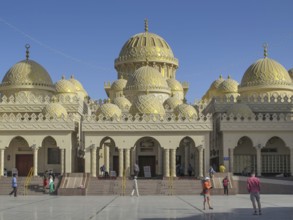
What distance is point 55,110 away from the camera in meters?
42.2

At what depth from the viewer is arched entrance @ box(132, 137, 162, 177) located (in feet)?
147

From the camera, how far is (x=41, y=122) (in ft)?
135

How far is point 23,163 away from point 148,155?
10.5 m

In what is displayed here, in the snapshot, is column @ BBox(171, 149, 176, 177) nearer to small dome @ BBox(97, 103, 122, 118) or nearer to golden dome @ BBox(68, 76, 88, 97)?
small dome @ BBox(97, 103, 122, 118)

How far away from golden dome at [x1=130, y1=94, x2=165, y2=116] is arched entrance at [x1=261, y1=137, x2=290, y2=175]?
9.23 metres

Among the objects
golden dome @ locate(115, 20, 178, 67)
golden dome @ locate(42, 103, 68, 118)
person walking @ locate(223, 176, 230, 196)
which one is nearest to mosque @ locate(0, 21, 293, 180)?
golden dome @ locate(42, 103, 68, 118)

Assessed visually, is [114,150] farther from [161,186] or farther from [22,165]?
[161,186]

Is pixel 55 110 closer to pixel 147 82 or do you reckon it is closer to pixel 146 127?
pixel 146 127

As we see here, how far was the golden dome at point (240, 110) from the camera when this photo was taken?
139 feet

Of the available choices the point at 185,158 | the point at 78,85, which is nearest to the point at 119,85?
the point at 78,85

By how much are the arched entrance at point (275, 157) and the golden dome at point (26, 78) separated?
20053mm

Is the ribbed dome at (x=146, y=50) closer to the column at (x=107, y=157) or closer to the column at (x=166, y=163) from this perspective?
the column at (x=107, y=157)

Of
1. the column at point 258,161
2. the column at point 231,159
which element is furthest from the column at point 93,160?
the column at point 258,161

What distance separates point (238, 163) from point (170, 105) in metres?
8.10
